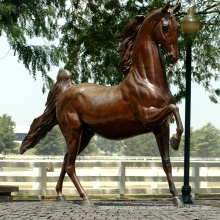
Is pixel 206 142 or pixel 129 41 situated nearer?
pixel 129 41

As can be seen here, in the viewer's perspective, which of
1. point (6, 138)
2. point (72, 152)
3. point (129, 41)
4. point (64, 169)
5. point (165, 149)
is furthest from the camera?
point (6, 138)

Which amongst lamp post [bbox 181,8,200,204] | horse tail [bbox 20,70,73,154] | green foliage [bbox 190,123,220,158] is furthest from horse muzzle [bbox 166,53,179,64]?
green foliage [bbox 190,123,220,158]

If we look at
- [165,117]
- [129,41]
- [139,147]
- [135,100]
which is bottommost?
[165,117]

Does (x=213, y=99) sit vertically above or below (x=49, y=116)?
above

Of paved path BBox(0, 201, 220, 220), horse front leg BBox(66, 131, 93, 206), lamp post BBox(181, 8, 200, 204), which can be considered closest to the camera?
paved path BBox(0, 201, 220, 220)

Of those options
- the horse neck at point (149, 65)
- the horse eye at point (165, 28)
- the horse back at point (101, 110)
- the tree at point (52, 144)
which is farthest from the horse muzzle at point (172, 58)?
the tree at point (52, 144)

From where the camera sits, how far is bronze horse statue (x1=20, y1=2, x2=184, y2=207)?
607 centimetres

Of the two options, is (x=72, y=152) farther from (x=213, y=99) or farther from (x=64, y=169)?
(x=213, y=99)

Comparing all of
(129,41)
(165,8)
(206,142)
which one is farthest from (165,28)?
(206,142)

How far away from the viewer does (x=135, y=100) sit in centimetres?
616

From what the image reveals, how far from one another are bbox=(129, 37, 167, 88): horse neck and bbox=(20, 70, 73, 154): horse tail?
152 cm

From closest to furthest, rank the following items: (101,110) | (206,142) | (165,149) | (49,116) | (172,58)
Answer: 1. (172,58)
2. (165,149)
3. (101,110)
4. (49,116)
5. (206,142)

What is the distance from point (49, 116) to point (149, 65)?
7.00 feet

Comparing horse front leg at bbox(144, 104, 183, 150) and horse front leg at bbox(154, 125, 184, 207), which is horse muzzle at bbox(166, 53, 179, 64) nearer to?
horse front leg at bbox(144, 104, 183, 150)
